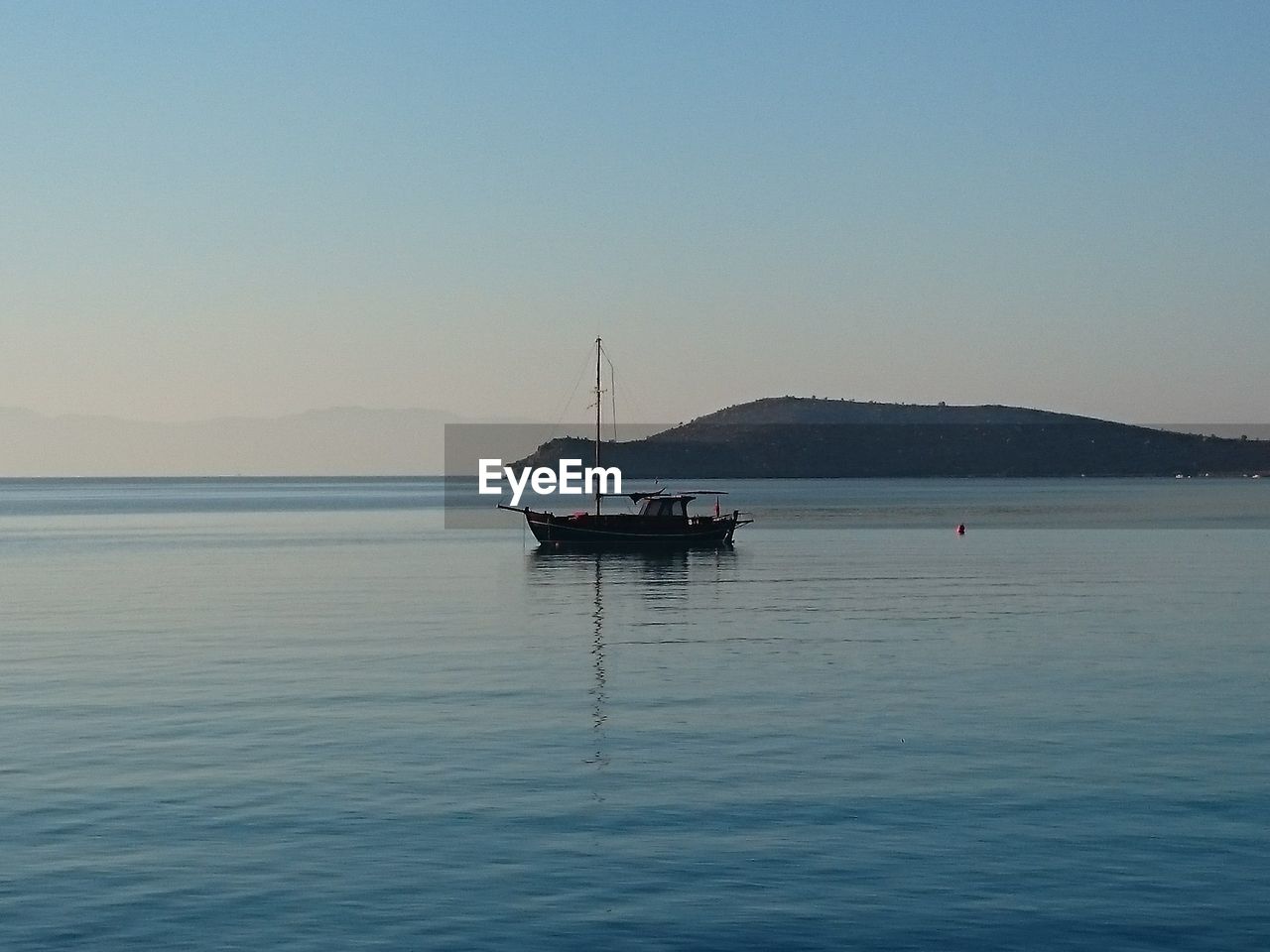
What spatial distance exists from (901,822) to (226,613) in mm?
45530

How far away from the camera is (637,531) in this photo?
119m

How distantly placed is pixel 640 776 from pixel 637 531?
90.8 m

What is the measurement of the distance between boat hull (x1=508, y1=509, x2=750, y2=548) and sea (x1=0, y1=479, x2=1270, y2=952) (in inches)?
2044

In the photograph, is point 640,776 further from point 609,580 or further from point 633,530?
point 633,530

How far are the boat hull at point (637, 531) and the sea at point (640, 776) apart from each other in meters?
51.9

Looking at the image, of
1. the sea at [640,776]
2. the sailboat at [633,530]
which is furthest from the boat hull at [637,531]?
the sea at [640,776]

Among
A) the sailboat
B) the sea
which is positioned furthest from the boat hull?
the sea

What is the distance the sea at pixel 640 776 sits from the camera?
19.4 m

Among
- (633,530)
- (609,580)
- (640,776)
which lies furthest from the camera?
(633,530)

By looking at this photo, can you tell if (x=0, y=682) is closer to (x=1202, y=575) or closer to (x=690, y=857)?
(x=690, y=857)

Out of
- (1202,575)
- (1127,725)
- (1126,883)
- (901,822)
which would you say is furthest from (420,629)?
(1202,575)

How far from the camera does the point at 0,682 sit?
4241 centimetres

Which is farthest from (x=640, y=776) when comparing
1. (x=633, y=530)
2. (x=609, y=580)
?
(x=633, y=530)

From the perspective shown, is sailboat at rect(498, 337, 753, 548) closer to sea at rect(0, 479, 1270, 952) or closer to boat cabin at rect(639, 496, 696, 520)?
boat cabin at rect(639, 496, 696, 520)
